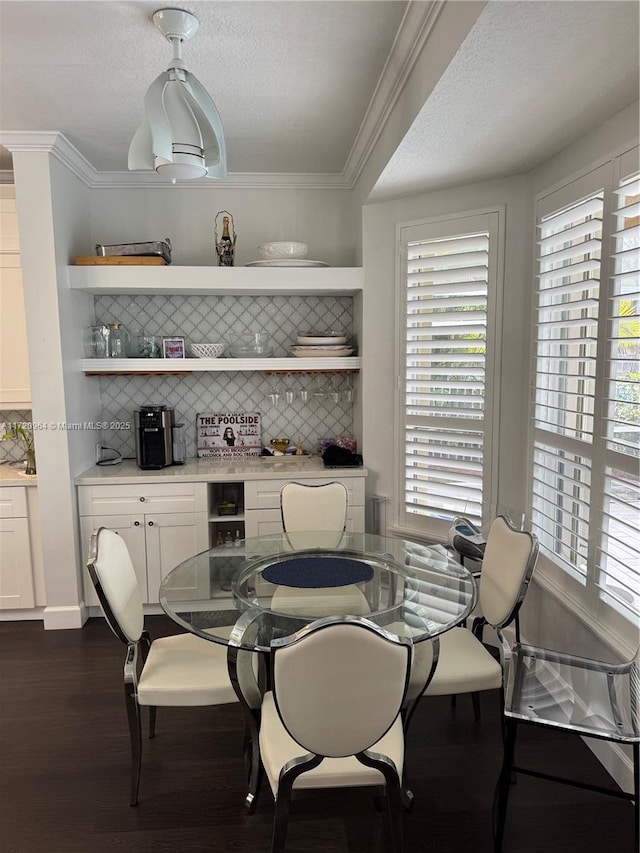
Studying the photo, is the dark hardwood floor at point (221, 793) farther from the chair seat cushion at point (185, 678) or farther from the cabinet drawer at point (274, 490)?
the cabinet drawer at point (274, 490)

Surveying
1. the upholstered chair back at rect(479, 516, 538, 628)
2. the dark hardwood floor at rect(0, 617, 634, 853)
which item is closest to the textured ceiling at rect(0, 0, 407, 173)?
the upholstered chair back at rect(479, 516, 538, 628)

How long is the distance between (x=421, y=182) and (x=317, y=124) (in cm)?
63

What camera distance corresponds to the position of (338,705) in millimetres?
1545

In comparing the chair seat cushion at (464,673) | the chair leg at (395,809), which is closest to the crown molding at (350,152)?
the chair seat cushion at (464,673)

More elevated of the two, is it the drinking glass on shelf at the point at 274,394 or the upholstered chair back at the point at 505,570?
the drinking glass on shelf at the point at 274,394

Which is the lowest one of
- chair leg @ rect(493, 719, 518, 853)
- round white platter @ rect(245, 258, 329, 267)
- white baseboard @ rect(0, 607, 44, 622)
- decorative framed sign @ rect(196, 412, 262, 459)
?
white baseboard @ rect(0, 607, 44, 622)

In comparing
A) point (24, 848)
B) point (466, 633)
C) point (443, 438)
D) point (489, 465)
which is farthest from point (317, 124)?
point (24, 848)

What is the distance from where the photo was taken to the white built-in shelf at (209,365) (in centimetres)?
367

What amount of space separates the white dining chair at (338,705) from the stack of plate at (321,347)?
247 centimetres

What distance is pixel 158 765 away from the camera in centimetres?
236

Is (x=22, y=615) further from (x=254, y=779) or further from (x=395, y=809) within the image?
(x=395, y=809)

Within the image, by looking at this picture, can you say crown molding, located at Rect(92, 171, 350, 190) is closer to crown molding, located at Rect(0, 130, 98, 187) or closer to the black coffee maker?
crown molding, located at Rect(0, 130, 98, 187)

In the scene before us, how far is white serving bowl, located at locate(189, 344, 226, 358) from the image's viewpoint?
149 inches

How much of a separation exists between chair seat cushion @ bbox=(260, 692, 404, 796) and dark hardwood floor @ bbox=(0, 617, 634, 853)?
48 cm
